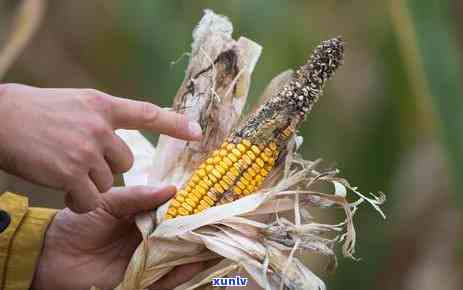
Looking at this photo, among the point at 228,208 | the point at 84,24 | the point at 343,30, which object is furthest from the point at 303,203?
the point at 84,24

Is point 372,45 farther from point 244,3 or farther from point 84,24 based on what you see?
point 84,24

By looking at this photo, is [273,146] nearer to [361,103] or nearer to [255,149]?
[255,149]

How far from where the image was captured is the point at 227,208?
44.7 inches

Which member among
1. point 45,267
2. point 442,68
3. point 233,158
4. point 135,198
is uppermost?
point 442,68

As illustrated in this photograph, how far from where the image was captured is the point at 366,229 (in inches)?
94.5

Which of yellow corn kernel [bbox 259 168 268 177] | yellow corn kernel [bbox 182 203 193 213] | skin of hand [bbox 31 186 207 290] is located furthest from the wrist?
yellow corn kernel [bbox 259 168 268 177]

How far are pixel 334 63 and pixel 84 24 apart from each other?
198cm

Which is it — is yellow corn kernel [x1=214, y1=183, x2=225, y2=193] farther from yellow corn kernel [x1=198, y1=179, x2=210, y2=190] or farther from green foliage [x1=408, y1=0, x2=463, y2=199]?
green foliage [x1=408, y1=0, x2=463, y2=199]

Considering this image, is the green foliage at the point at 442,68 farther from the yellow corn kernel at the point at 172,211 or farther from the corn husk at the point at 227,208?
the yellow corn kernel at the point at 172,211

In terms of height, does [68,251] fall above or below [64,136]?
below

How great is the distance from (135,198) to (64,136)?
0.21 m

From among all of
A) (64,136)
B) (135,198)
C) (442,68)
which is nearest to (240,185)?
(135,198)

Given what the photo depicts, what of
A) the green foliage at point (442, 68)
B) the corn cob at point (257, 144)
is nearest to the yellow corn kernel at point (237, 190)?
the corn cob at point (257, 144)

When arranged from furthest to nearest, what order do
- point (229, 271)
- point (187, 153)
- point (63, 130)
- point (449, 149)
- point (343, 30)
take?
1. point (343, 30)
2. point (449, 149)
3. point (187, 153)
4. point (229, 271)
5. point (63, 130)
